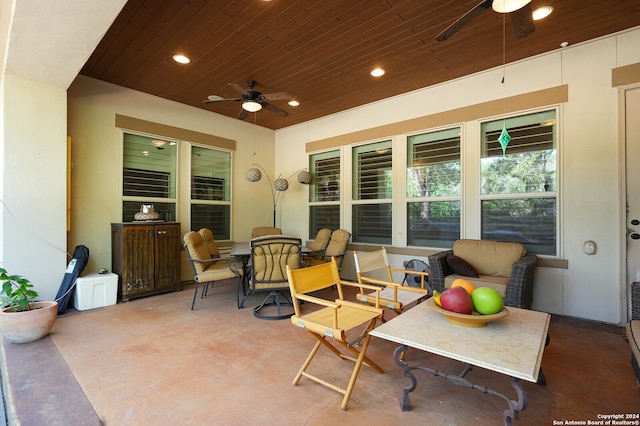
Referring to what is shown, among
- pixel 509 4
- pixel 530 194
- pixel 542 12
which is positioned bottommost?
pixel 530 194

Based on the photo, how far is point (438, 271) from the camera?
372 centimetres

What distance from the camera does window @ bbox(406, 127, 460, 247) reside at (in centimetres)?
456

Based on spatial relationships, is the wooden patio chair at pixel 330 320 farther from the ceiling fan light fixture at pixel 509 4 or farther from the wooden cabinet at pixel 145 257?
the wooden cabinet at pixel 145 257

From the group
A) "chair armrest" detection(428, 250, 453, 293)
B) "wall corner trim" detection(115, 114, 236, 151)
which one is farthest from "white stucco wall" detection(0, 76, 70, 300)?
"chair armrest" detection(428, 250, 453, 293)

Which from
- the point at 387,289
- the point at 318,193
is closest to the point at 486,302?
the point at 387,289

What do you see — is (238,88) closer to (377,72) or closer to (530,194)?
(377,72)

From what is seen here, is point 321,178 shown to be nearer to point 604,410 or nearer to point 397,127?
point 397,127

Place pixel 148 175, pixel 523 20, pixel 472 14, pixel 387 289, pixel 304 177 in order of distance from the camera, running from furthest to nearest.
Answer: pixel 304 177
pixel 148 175
pixel 387 289
pixel 523 20
pixel 472 14

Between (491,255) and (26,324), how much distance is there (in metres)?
5.00

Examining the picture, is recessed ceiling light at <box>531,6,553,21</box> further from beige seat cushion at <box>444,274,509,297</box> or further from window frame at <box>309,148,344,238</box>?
window frame at <box>309,148,344,238</box>

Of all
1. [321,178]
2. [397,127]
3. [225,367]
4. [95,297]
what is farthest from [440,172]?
[95,297]

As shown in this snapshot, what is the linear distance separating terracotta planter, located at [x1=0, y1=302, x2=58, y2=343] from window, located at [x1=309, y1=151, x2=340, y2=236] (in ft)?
14.2

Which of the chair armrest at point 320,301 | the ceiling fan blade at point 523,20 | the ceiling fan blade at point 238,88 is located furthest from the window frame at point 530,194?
the ceiling fan blade at point 238,88

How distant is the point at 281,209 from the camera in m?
7.02
